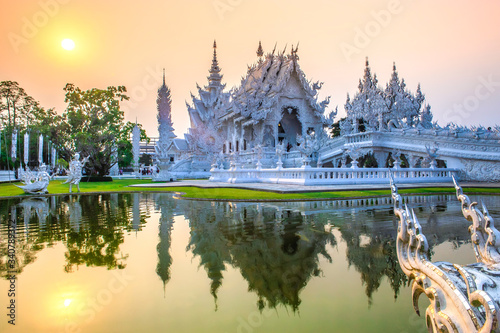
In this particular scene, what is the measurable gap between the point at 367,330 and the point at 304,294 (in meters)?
0.80

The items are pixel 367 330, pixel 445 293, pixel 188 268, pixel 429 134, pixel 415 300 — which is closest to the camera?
pixel 445 293

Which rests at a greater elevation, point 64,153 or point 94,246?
point 64,153

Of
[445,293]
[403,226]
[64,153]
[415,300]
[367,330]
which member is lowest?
[367,330]

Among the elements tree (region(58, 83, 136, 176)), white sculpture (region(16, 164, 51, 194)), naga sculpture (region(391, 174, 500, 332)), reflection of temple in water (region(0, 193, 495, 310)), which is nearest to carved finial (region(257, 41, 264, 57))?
tree (region(58, 83, 136, 176))

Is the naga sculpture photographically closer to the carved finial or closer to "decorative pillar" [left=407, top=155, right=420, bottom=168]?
"decorative pillar" [left=407, top=155, right=420, bottom=168]

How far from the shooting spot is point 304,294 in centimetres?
337

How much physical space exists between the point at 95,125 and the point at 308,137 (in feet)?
71.5

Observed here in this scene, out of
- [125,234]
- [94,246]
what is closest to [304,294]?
[94,246]

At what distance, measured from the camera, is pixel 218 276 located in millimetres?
3926

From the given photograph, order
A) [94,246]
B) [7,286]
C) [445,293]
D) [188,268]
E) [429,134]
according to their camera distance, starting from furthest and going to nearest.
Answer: [429,134] → [94,246] → [188,268] → [7,286] → [445,293]

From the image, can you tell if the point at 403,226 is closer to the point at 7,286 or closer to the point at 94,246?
the point at 7,286

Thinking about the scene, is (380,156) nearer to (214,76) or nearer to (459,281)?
(459,281)

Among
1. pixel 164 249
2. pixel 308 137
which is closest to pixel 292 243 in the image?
pixel 164 249

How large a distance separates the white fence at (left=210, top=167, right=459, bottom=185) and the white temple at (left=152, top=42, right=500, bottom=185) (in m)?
0.06
